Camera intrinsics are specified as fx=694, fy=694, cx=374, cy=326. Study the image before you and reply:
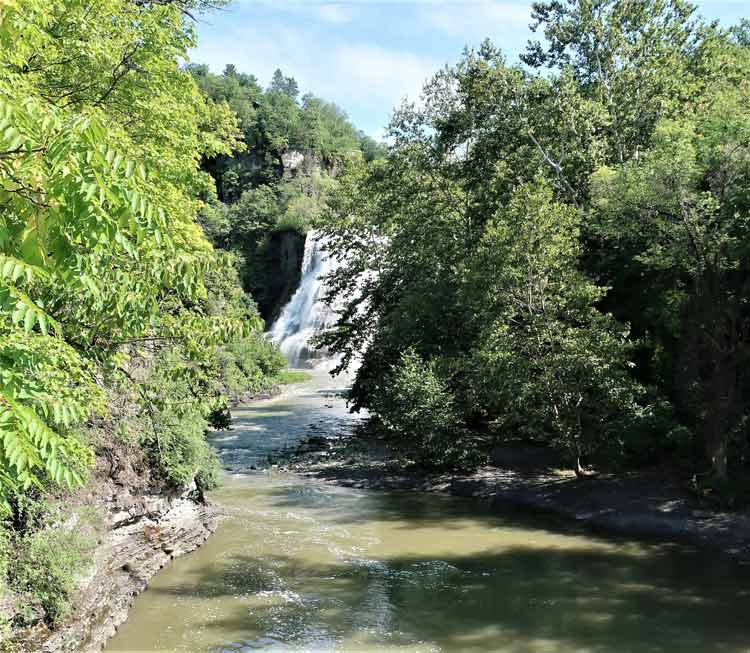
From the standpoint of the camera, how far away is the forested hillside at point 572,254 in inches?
572

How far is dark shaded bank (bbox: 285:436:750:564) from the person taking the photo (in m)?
13.6

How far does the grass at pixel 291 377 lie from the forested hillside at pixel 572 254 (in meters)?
11.5

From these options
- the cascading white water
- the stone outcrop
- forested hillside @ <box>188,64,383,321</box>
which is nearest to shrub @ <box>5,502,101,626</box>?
the stone outcrop

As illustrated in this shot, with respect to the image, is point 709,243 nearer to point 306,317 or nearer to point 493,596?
point 493,596

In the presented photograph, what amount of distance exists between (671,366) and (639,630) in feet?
27.3

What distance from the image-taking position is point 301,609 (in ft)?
33.4

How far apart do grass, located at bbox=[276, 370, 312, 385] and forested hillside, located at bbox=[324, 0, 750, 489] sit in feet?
37.7

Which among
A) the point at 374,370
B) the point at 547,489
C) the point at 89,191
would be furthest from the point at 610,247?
the point at 89,191

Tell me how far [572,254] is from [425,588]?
8.70 metres

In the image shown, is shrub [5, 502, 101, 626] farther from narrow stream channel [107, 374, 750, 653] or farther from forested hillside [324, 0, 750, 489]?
forested hillside [324, 0, 750, 489]

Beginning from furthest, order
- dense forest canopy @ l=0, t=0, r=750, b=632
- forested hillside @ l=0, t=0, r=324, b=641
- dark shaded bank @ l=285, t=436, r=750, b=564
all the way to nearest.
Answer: dark shaded bank @ l=285, t=436, r=750, b=564
dense forest canopy @ l=0, t=0, r=750, b=632
forested hillside @ l=0, t=0, r=324, b=641

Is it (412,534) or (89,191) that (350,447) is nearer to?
(412,534)

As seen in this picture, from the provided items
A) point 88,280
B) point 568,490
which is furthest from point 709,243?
point 88,280

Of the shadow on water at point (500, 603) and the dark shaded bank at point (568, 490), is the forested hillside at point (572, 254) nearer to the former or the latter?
the dark shaded bank at point (568, 490)
